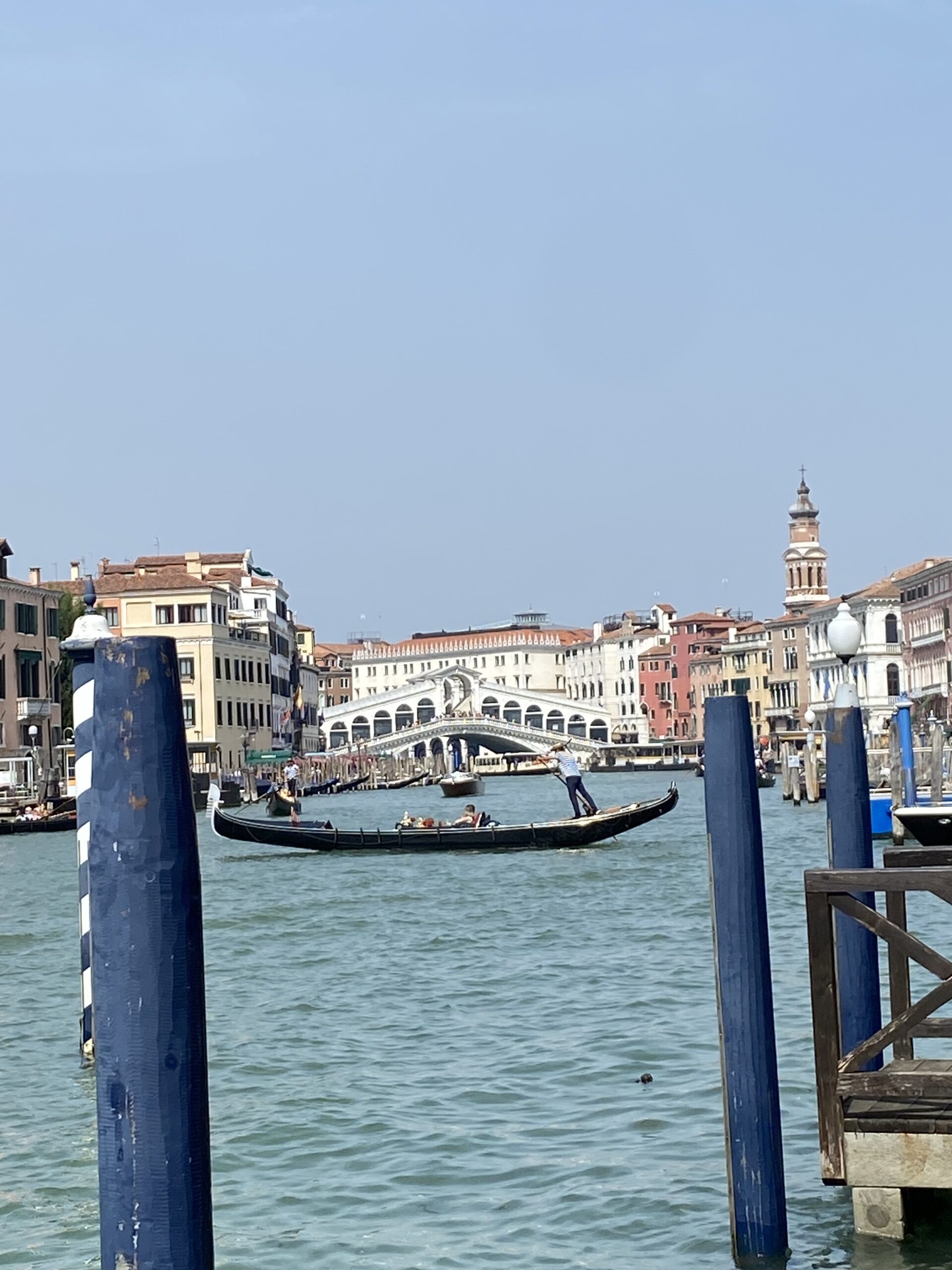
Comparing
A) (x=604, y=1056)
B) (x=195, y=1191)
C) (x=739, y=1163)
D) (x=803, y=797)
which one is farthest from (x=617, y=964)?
(x=803, y=797)

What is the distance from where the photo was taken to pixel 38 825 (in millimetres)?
33094

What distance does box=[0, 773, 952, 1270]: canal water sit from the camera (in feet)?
18.4

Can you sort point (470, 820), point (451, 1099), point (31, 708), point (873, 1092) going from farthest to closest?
point (31, 708)
point (470, 820)
point (451, 1099)
point (873, 1092)

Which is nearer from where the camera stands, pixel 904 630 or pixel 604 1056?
pixel 604 1056

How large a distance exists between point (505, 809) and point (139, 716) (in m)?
39.1

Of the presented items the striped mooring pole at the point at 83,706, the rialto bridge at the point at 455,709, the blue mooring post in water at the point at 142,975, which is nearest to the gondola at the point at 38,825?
the striped mooring pole at the point at 83,706

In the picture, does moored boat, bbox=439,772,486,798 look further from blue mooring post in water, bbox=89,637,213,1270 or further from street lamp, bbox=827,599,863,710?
blue mooring post in water, bbox=89,637,213,1270

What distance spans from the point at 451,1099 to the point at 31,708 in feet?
117

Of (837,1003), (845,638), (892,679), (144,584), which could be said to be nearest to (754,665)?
(892,679)

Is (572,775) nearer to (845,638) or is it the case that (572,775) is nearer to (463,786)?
(845,638)

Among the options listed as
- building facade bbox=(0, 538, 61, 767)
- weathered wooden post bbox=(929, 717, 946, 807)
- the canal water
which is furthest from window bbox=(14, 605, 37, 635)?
the canal water

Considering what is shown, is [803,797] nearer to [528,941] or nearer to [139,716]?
[528,941]

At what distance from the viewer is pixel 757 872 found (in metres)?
4.57

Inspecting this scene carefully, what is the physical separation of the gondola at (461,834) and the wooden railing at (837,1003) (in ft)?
58.9
